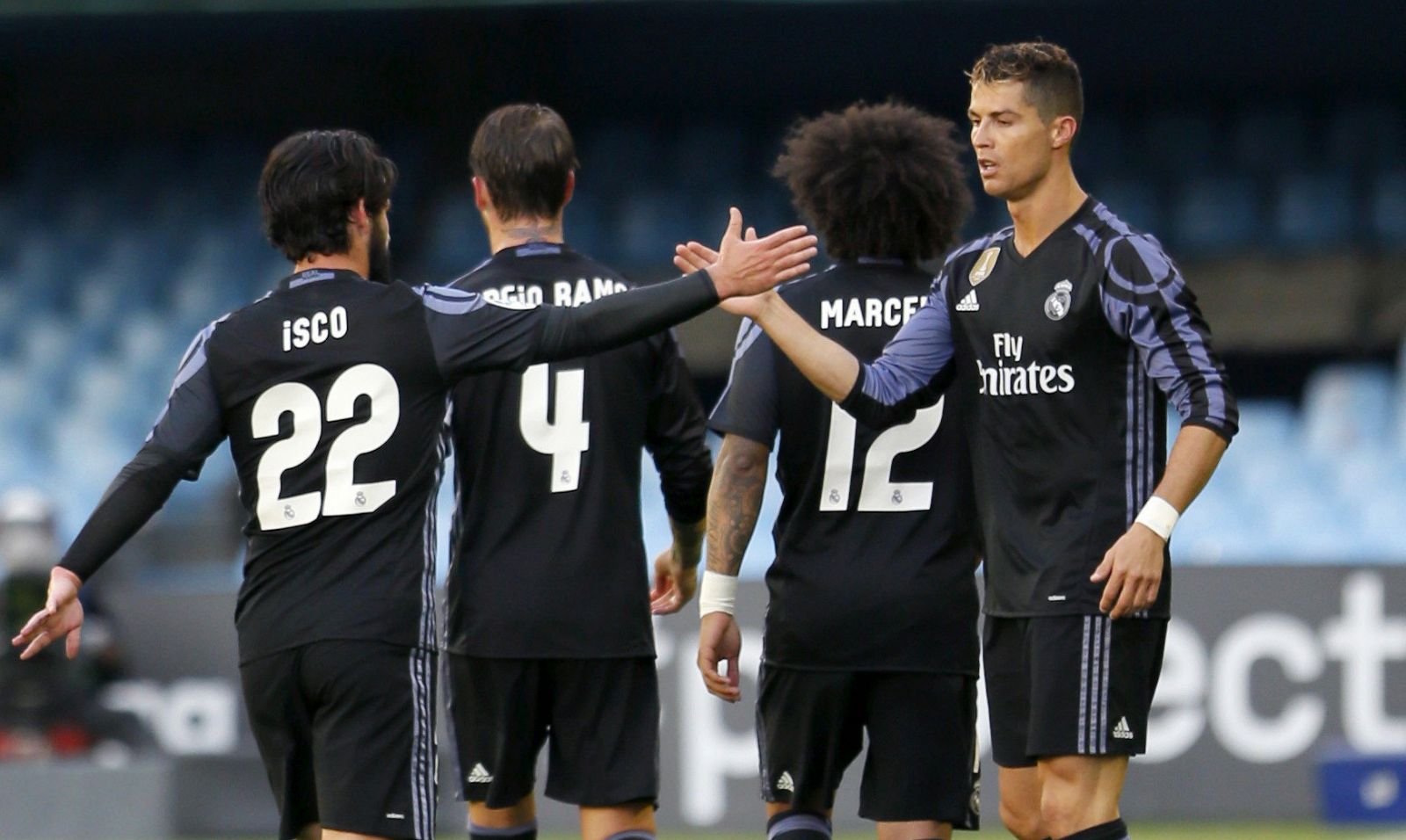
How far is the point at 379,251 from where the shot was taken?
4.90 m

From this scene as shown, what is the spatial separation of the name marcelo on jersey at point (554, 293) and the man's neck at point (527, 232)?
0.47 ft

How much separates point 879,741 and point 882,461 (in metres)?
0.65

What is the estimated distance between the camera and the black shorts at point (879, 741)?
4.93 m

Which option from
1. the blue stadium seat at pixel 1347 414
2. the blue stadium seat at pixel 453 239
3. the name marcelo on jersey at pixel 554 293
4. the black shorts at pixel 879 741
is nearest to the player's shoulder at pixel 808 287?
the name marcelo on jersey at pixel 554 293

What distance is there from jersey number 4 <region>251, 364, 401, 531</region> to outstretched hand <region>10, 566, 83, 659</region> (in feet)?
1.47

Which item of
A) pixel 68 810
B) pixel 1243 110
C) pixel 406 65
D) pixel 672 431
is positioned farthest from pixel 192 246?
pixel 672 431

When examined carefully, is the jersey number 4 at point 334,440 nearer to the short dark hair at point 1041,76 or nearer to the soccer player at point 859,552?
the soccer player at point 859,552

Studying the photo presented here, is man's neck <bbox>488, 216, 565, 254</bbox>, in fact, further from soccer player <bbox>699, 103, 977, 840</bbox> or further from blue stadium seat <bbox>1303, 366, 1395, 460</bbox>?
blue stadium seat <bbox>1303, 366, 1395, 460</bbox>

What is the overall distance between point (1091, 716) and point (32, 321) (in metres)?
9.72

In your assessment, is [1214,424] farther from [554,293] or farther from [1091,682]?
[554,293]

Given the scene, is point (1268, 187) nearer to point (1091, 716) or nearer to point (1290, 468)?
point (1290, 468)

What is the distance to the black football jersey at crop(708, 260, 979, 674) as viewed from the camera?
4961 mm

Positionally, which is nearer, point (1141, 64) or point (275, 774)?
point (275, 774)

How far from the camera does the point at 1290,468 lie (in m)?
10.7
